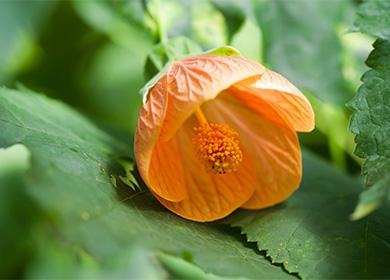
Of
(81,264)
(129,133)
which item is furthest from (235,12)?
(81,264)

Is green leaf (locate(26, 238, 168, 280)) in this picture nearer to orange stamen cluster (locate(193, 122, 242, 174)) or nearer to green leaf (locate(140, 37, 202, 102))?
orange stamen cluster (locate(193, 122, 242, 174))

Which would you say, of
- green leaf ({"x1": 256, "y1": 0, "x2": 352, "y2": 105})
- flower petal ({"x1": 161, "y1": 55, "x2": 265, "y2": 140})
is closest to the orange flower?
flower petal ({"x1": 161, "y1": 55, "x2": 265, "y2": 140})

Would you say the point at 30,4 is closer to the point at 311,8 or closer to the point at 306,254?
the point at 311,8

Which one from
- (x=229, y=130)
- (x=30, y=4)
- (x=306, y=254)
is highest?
(x=30, y=4)

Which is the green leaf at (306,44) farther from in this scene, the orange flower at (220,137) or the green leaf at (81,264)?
the green leaf at (81,264)

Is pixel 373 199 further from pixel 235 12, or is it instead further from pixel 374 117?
pixel 235 12

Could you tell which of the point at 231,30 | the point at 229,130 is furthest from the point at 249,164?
the point at 231,30

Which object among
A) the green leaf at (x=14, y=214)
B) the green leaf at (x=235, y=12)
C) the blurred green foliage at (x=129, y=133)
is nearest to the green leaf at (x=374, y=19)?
the blurred green foliage at (x=129, y=133)
